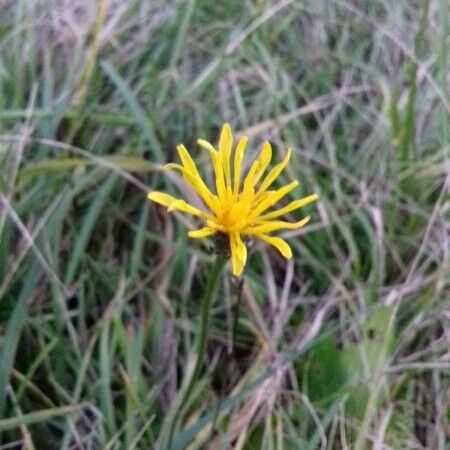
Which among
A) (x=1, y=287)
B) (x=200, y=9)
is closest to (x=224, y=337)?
(x=1, y=287)

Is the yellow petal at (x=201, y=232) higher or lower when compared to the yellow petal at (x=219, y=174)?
lower

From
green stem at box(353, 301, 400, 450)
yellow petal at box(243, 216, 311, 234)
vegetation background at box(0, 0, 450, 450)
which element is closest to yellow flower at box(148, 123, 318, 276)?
yellow petal at box(243, 216, 311, 234)

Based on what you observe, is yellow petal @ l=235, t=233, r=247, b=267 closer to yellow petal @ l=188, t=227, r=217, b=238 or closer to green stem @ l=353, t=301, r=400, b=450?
yellow petal @ l=188, t=227, r=217, b=238

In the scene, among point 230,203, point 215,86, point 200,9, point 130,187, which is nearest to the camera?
point 230,203

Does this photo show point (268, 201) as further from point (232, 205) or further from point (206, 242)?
point (206, 242)

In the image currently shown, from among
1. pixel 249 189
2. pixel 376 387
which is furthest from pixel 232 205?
pixel 376 387

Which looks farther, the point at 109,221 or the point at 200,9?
the point at 200,9

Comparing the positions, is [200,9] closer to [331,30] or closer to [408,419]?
[331,30]

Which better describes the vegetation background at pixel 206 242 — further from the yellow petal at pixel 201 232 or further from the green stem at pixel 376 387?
the yellow petal at pixel 201 232

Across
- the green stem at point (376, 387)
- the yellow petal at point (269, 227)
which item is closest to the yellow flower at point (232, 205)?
the yellow petal at point (269, 227)
